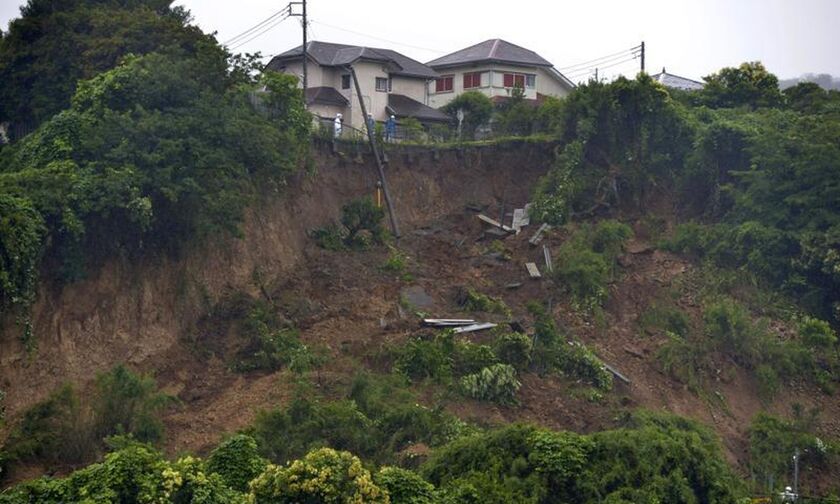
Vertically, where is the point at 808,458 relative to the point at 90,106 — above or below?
below

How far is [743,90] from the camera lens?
1638 inches

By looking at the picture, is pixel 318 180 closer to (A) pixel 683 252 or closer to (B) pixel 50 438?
(A) pixel 683 252

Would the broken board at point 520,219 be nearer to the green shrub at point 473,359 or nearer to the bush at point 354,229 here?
the bush at point 354,229

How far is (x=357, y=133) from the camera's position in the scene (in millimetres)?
38438

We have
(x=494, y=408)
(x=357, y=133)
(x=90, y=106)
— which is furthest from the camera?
(x=357, y=133)

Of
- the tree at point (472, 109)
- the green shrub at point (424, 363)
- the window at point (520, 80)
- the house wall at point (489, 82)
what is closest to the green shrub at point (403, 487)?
the green shrub at point (424, 363)

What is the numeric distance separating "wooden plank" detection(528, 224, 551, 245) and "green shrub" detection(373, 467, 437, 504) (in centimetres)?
1584

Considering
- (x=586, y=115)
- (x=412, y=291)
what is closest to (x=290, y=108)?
(x=412, y=291)

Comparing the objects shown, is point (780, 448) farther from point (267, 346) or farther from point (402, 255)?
point (267, 346)

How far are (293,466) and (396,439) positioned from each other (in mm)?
6048

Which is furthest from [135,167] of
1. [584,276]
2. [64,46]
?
[584,276]

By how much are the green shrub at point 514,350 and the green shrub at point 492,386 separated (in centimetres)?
80

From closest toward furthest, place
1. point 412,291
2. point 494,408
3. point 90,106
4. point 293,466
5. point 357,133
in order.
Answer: point 293,466 → point 494,408 → point 90,106 → point 412,291 → point 357,133

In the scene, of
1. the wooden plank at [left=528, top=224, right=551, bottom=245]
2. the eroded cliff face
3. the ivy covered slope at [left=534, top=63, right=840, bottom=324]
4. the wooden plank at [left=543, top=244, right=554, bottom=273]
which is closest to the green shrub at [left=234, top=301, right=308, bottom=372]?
the eroded cliff face
